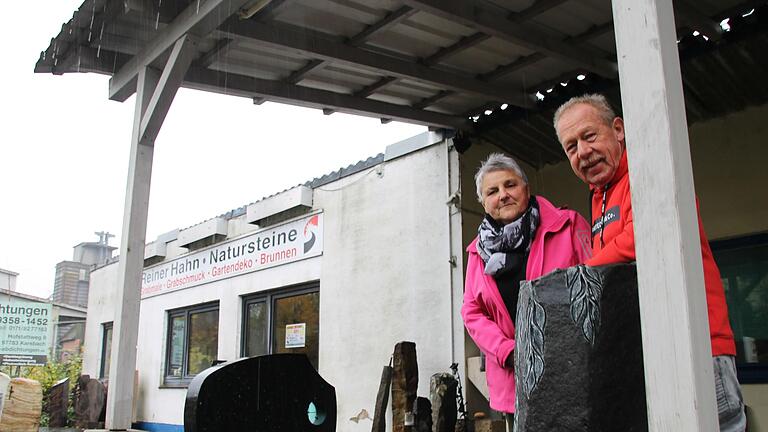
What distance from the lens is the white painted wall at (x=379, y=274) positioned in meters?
6.05

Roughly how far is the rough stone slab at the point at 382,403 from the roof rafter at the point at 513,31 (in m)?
3.01

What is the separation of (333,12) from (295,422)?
2.72 m

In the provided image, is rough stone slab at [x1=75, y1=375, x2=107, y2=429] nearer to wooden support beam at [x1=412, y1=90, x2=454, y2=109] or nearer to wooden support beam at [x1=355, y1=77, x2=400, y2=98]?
wooden support beam at [x1=355, y1=77, x2=400, y2=98]

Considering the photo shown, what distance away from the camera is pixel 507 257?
7.82 ft

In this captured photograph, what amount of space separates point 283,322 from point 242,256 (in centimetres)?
119

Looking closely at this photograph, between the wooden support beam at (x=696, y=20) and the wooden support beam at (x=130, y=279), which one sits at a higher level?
the wooden support beam at (x=696, y=20)

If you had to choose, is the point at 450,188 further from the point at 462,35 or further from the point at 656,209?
the point at 656,209

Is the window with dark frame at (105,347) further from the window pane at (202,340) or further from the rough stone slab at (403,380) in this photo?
the rough stone slab at (403,380)

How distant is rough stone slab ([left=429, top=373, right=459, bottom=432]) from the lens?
212 inches

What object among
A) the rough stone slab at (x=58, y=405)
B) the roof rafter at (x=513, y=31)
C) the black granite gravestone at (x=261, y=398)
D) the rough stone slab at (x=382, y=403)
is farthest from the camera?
the rough stone slab at (x=58, y=405)

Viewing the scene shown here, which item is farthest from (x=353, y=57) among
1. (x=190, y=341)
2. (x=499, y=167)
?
(x=190, y=341)

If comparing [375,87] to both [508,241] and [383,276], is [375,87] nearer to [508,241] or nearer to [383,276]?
[383,276]

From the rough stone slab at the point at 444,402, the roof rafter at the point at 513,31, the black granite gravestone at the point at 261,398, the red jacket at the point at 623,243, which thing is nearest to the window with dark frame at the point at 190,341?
→ the rough stone slab at the point at 444,402

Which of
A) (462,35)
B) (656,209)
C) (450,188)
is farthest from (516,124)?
(656,209)
